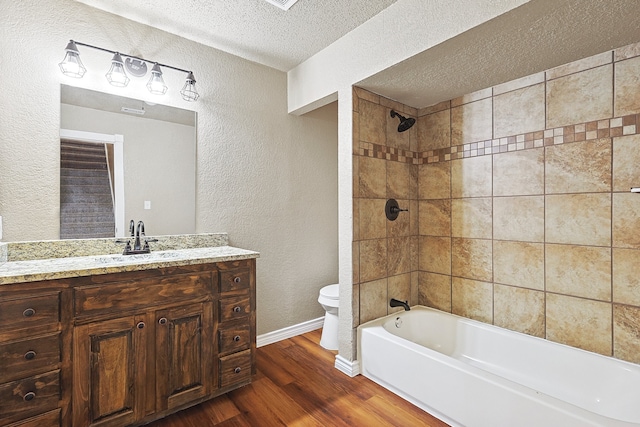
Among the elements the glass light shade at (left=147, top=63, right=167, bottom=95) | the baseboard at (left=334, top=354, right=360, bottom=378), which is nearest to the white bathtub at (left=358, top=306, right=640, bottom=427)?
the baseboard at (left=334, top=354, right=360, bottom=378)

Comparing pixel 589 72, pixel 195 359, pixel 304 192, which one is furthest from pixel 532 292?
pixel 195 359

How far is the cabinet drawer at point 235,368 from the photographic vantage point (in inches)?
72.7

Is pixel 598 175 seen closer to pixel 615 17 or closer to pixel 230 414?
pixel 615 17

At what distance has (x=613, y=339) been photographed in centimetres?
170

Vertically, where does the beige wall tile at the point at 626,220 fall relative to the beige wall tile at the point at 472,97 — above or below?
below

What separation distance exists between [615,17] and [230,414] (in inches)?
111

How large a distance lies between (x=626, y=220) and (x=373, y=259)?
4.76ft

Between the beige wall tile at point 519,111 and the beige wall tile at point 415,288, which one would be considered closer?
the beige wall tile at point 519,111

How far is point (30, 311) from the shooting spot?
1.29 metres

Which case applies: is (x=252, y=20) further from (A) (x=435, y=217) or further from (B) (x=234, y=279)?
(A) (x=435, y=217)

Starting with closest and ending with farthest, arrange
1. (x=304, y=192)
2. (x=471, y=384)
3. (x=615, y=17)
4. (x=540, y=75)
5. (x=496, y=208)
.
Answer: (x=615, y=17)
(x=471, y=384)
(x=540, y=75)
(x=496, y=208)
(x=304, y=192)

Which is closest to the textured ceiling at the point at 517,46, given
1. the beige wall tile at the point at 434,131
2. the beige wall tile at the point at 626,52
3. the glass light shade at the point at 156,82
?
the beige wall tile at the point at 626,52

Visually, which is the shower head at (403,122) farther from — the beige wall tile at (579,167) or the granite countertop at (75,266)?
the granite countertop at (75,266)

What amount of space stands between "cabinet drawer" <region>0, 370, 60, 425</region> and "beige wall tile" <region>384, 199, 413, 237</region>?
2060 mm
